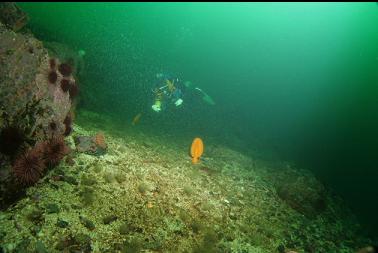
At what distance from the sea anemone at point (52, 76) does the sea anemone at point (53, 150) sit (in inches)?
59.7

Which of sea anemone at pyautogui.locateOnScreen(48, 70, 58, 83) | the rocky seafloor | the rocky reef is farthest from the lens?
sea anemone at pyautogui.locateOnScreen(48, 70, 58, 83)

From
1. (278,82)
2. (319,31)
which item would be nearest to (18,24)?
(278,82)

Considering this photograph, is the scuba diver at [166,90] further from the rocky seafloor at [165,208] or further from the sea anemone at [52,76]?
the sea anemone at [52,76]

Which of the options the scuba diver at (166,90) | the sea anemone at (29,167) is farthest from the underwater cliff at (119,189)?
the scuba diver at (166,90)

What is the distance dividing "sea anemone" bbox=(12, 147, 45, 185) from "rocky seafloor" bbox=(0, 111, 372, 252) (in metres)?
0.62

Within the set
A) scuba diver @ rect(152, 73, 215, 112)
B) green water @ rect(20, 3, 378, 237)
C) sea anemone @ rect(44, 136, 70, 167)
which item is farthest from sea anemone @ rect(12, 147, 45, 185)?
green water @ rect(20, 3, 378, 237)

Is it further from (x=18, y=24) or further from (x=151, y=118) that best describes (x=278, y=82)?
(x=18, y=24)

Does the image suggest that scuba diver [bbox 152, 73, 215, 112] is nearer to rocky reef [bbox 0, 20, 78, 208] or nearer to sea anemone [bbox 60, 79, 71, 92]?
sea anemone [bbox 60, 79, 71, 92]

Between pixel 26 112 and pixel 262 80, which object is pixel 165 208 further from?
pixel 262 80

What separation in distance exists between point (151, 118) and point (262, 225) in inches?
450

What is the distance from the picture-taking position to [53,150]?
6.91 meters

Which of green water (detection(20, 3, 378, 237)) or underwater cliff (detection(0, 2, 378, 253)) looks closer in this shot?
underwater cliff (detection(0, 2, 378, 253))

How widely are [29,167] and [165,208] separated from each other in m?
3.67

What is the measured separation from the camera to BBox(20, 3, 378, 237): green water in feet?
71.6
